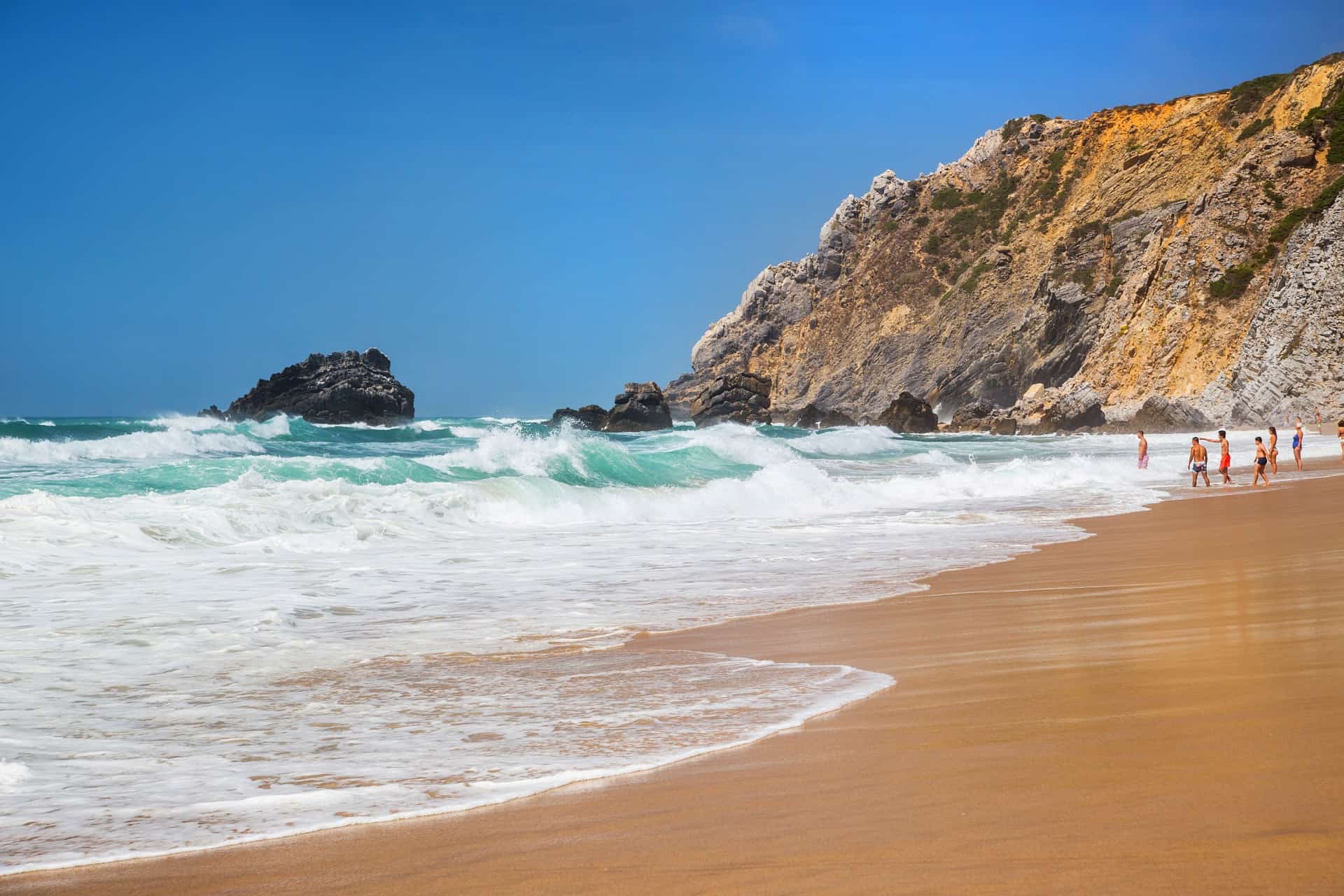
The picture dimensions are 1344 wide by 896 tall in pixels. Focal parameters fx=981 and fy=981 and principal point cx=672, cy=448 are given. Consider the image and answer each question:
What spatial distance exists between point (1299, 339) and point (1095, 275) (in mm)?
22339

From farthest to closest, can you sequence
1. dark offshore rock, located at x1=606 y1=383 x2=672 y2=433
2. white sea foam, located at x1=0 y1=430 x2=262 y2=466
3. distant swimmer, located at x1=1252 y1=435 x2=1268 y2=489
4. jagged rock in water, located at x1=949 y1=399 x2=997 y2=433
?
dark offshore rock, located at x1=606 y1=383 x2=672 y2=433 → jagged rock in water, located at x1=949 y1=399 x2=997 y2=433 → white sea foam, located at x1=0 y1=430 x2=262 y2=466 → distant swimmer, located at x1=1252 y1=435 x2=1268 y2=489

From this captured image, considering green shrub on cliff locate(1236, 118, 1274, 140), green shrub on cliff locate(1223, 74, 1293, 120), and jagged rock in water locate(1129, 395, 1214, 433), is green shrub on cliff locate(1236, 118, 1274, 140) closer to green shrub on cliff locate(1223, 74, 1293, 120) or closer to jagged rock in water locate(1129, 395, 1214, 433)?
green shrub on cliff locate(1223, 74, 1293, 120)

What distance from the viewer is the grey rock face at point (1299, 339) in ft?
124

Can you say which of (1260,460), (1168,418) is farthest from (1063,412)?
(1260,460)

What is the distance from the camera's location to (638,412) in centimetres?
7100

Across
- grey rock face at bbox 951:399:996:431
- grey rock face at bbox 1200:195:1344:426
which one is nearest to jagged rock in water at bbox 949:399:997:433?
grey rock face at bbox 951:399:996:431

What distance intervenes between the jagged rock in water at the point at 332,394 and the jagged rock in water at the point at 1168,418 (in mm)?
52095

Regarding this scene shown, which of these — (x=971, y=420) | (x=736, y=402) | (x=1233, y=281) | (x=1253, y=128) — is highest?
(x=1253, y=128)

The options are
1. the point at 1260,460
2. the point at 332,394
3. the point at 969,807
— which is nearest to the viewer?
the point at 969,807

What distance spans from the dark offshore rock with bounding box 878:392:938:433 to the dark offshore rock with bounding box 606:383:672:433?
17.2 metres

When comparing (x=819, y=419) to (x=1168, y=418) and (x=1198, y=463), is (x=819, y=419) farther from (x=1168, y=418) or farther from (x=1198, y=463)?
(x=1198, y=463)

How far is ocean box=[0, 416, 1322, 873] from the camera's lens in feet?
10.5

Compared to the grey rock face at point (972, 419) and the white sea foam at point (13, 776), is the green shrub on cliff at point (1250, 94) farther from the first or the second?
the white sea foam at point (13, 776)

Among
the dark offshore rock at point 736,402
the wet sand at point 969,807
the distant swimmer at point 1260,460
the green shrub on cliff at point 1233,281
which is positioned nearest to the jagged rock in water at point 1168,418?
the green shrub on cliff at point 1233,281
